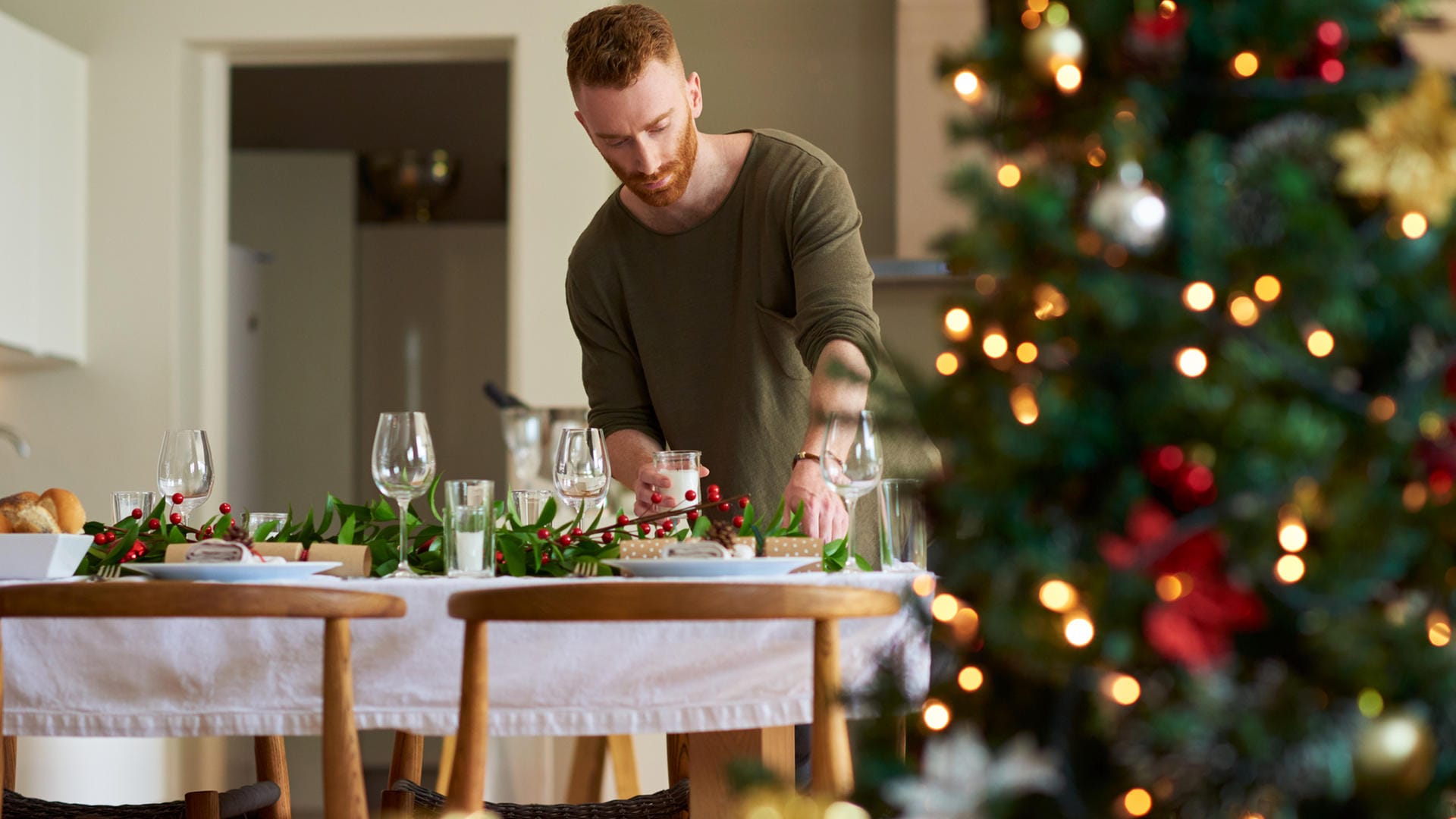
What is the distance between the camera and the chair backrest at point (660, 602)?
1.36 metres

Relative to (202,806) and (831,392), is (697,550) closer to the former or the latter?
(831,392)

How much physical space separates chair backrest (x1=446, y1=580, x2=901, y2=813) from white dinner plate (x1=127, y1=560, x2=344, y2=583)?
33 cm

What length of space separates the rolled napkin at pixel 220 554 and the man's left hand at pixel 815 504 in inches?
25.6

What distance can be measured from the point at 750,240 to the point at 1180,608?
1.72 meters

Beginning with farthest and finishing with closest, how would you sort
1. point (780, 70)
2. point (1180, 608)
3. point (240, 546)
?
1. point (780, 70)
2. point (240, 546)
3. point (1180, 608)

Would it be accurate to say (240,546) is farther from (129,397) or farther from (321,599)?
(129,397)

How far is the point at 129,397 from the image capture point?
4.05 meters

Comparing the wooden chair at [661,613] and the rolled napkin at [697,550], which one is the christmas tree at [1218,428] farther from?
the rolled napkin at [697,550]

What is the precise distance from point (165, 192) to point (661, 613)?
3.15 meters

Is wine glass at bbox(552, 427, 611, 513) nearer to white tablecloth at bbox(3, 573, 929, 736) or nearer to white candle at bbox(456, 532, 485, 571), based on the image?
white candle at bbox(456, 532, 485, 571)

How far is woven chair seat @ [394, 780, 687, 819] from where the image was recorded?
1.81 metres

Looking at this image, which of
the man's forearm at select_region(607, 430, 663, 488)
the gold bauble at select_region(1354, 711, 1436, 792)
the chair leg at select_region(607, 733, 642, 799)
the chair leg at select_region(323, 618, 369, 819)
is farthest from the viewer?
the chair leg at select_region(607, 733, 642, 799)

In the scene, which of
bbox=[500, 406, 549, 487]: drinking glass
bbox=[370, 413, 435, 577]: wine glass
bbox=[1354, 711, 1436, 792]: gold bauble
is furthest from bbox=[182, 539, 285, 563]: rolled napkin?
bbox=[500, 406, 549, 487]: drinking glass

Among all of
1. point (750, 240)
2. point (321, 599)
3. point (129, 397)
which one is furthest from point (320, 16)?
point (321, 599)
